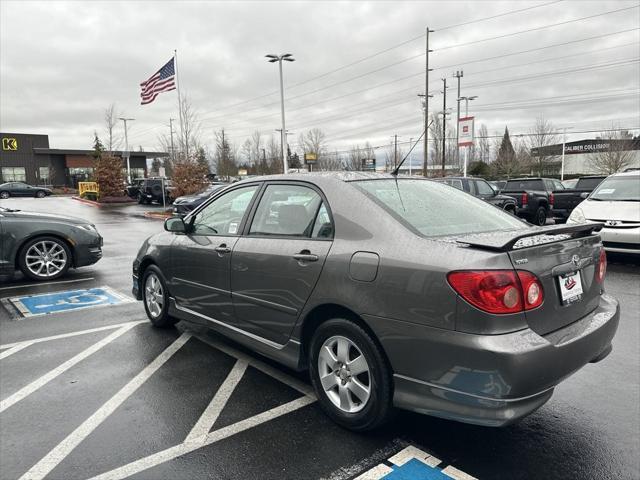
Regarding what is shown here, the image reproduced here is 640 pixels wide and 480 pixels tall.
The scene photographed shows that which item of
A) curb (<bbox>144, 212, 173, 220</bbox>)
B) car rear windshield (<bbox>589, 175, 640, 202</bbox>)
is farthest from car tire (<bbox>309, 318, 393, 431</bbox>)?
curb (<bbox>144, 212, 173, 220</bbox>)

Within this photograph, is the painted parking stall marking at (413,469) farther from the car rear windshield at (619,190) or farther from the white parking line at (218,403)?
the car rear windshield at (619,190)

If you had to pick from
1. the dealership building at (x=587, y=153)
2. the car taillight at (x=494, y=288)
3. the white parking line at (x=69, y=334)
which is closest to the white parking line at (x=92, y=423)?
the white parking line at (x=69, y=334)

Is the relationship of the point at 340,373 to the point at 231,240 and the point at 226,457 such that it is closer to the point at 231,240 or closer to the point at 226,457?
the point at 226,457

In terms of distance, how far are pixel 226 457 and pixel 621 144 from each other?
173 feet

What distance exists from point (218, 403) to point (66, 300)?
4198 mm

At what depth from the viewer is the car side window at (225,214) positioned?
4.04 metres

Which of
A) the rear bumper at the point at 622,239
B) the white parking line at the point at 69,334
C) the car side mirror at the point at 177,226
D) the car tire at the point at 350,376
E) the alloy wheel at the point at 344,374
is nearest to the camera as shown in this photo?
the car tire at the point at 350,376

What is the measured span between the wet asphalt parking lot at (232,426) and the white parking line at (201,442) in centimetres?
1

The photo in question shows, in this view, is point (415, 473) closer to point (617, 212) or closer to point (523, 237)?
point (523, 237)

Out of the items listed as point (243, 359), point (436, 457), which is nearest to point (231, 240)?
point (243, 359)

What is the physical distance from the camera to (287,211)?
11.8 ft

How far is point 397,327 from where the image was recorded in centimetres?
265

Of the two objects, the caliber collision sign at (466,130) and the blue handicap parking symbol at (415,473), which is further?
the caliber collision sign at (466,130)

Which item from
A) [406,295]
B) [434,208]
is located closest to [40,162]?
[434,208]
